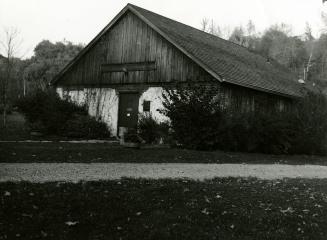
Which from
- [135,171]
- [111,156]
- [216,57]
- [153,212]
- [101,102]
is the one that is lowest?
[153,212]

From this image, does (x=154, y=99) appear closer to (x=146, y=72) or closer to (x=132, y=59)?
(x=146, y=72)

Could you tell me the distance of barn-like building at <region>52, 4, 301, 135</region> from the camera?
22.0 metres

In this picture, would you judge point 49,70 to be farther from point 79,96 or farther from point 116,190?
point 116,190

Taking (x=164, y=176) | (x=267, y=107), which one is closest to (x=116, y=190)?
(x=164, y=176)

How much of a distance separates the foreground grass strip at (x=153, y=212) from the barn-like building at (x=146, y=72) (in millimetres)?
11975

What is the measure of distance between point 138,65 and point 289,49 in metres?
46.3

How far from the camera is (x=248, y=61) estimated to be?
29422mm

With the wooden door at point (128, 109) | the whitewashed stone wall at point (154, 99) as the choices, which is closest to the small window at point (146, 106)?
the whitewashed stone wall at point (154, 99)

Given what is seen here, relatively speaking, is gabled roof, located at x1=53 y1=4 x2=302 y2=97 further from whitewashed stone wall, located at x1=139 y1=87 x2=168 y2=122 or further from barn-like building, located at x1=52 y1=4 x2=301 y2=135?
whitewashed stone wall, located at x1=139 y1=87 x2=168 y2=122

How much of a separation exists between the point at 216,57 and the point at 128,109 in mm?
5383

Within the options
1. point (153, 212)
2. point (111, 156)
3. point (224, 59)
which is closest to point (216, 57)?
point (224, 59)

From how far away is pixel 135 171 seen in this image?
1143 centimetres

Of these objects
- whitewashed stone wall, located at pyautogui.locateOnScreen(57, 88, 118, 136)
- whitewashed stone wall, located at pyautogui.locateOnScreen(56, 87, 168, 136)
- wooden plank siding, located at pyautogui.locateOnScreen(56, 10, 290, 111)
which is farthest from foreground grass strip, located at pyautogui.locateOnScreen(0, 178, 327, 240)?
whitewashed stone wall, located at pyautogui.locateOnScreen(57, 88, 118, 136)

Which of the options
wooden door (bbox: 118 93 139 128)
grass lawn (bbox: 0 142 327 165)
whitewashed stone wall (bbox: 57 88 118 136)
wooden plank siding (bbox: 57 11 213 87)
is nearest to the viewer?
grass lawn (bbox: 0 142 327 165)
